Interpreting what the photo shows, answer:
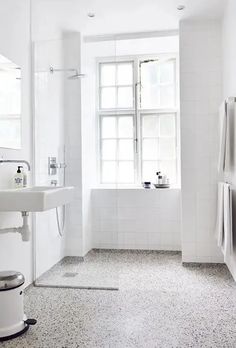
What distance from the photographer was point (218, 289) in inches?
113

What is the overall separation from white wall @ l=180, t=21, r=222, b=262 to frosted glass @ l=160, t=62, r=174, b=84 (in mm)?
793

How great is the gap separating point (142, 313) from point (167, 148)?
242 centimetres

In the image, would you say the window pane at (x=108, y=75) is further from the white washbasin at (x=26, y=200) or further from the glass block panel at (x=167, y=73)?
the white washbasin at (x=26, y=200)

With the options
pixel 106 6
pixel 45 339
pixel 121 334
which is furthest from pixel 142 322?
pixel 106 6

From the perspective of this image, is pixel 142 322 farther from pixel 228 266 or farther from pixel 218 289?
pixel 228 266

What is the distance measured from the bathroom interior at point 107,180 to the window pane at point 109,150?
0.01 metres

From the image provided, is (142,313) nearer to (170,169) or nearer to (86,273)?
(86,273)

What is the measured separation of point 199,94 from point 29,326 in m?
2.70

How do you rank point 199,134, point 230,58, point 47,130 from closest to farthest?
1. point 230,58
2. point 47,130
3. point 199,134

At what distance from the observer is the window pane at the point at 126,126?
4270 mm

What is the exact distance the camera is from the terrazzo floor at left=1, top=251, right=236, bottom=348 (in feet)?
6.70

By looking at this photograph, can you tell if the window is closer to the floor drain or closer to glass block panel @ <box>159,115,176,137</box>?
glass block panel @ <box>159,115,176,137</box>

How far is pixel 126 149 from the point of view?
13.1 ft

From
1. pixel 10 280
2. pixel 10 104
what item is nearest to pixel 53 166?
pixel 10 104
